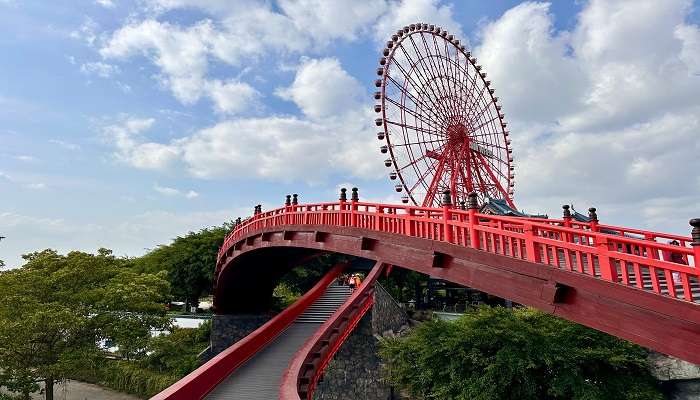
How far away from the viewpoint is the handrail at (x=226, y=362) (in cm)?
1123

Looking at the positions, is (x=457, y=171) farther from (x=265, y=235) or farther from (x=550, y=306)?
(x=550, y=306)

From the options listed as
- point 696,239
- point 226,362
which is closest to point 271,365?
point 226,362

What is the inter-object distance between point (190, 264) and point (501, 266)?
29.3 metres

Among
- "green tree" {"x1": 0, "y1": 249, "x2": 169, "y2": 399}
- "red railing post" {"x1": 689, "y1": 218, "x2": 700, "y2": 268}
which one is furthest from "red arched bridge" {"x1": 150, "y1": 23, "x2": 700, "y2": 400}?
"green tree" {"x1": 0, "y1": 249, "x2": 169, "y2": 399}

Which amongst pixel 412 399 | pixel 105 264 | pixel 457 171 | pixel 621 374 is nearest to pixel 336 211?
pixel 412 399

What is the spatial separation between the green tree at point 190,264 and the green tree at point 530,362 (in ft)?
74.9

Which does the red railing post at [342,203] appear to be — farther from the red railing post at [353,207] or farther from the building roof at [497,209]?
the building roof at [497,209]

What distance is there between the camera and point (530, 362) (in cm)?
1298

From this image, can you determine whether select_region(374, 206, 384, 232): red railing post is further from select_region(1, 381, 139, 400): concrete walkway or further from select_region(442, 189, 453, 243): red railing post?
select_region(1, 381, 139, 400): concrete walkway

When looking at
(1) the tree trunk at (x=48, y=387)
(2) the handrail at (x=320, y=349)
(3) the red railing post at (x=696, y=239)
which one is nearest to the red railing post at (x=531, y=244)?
(3) the red railing post at (x=696, y=239)

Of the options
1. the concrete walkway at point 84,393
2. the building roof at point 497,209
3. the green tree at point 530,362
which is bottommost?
the concrete walkway at point 84,393

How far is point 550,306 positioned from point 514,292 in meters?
0.77

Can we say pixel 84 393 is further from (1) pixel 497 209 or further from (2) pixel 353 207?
(1) pixel 497 209

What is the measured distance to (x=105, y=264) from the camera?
20.3 meters
